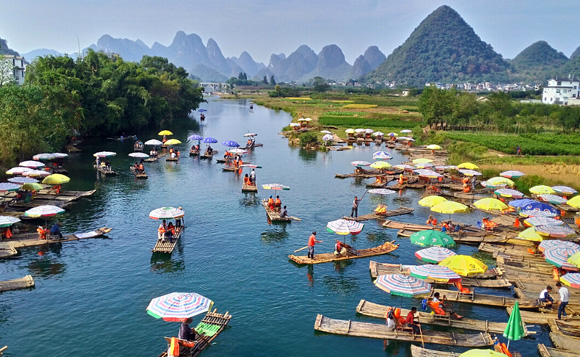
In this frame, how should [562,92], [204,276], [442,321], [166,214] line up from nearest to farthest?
[442,321]
[204,276]
[166,214]
[562,92]

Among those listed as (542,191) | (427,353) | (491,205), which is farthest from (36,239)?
(542,191)

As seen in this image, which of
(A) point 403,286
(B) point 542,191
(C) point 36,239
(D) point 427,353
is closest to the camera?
(D) point 427,353

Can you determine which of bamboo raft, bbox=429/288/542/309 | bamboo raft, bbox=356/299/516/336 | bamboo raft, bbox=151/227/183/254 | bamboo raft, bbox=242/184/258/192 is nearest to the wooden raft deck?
bamboo raft, bbox=151/227/183/254

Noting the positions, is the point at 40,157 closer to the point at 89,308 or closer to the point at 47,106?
the point at 47,106

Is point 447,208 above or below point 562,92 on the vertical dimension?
below

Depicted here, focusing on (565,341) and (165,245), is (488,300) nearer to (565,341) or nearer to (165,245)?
(565,341)

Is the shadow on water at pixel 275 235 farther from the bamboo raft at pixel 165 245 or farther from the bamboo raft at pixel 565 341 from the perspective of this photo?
the bamboo raft at pixel 565 341

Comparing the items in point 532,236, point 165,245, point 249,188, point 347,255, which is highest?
point 532,236

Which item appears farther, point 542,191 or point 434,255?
point 542,191

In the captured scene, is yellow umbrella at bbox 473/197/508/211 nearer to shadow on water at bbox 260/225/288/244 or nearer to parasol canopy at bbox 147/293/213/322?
shadow on water at bbox 260/225/288/244
